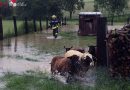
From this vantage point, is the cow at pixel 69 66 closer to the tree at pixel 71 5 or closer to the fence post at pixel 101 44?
the fence post at pixel 101 44

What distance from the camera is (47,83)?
9.70 m

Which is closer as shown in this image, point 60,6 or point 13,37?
point 13,37

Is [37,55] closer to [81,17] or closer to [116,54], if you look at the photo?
[116,54]

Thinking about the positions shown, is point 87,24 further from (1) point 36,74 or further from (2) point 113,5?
(2) point 113,5

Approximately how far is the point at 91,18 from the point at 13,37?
15.6 feet

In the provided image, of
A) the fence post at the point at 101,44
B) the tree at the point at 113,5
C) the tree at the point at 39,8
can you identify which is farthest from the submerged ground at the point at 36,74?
the tree at the point at 113,5

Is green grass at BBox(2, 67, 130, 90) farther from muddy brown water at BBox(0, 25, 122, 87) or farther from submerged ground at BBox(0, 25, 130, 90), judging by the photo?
muddy brown water at BBox(0, 25, 122, 87)

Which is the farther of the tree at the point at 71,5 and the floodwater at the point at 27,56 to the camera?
the tree at the point at 71,5

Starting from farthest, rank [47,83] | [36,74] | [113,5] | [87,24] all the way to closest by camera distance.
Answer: [113,5] < [87,24] < [36,74] < [47,83]

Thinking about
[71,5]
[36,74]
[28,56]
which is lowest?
[28,56]

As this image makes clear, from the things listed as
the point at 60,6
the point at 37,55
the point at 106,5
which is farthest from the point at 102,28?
the point at 106,5

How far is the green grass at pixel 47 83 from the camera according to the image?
30.6 feet

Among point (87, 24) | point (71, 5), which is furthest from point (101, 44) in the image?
point (71, 5)

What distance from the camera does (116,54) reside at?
10102mm
